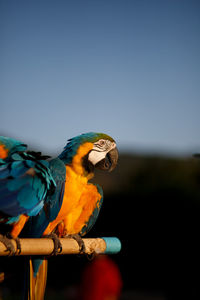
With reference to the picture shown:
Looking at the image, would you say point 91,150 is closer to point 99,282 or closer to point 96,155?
point 96,155

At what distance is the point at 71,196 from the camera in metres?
2.24

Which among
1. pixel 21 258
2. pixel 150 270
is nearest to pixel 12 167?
pixel 21 258

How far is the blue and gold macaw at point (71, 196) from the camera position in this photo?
2105mm

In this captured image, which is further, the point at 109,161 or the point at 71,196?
the point at 109,161

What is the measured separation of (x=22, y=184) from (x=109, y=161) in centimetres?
86

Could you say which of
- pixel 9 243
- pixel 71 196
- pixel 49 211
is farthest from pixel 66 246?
pixel 9 243

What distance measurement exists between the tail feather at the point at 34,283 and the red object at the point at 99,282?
0.34 metres

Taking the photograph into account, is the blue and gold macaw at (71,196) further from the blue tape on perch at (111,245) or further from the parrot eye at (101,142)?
the blue tape on perch at (111,245)

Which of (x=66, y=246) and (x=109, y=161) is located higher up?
(x=109, y=161)

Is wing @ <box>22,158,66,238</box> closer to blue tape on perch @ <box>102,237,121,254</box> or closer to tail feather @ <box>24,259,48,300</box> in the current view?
tail feather @ <box>24,259,48,300</box>

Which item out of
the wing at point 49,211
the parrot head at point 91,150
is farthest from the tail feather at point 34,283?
the parrot head at point 91,150

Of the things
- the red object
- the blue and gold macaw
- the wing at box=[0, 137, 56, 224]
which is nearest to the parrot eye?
the blue and gold macaw

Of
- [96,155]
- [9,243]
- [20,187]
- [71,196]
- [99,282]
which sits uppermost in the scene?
[96,155]

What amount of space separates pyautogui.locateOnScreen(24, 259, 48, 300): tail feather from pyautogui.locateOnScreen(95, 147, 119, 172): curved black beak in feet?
2.19
